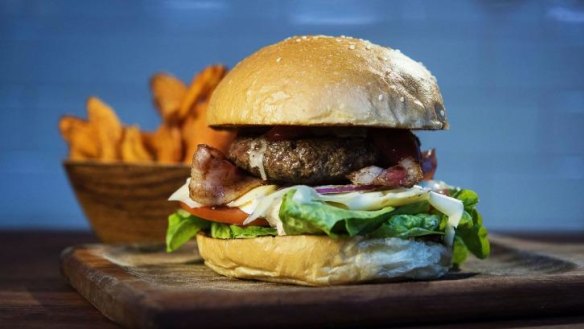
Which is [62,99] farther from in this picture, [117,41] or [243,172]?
[243,172]

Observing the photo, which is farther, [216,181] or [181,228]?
[181,228]

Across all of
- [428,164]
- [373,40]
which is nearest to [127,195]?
[428,164]

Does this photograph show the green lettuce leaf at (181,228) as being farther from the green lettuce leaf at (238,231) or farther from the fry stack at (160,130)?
the fry stack at (160,130)

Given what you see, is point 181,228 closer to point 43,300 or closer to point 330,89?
point 43,300

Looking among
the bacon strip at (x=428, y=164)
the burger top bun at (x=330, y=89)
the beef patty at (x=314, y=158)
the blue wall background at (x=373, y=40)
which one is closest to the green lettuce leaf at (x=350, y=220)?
the beef patty at (x=314, y=158)

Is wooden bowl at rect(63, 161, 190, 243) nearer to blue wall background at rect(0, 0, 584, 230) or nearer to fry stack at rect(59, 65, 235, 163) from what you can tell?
fry stack at rect(59, 65, 235, 163)

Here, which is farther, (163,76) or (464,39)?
(464,39)

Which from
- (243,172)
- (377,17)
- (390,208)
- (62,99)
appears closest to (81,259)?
(243,172)
